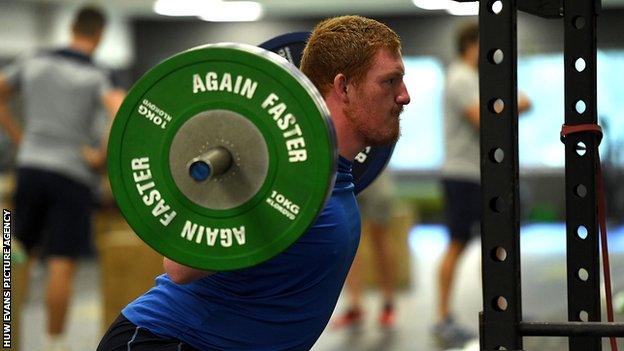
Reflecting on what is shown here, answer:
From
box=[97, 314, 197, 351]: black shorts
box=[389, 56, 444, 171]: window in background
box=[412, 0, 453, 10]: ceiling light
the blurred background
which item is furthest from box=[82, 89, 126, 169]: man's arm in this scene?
box=[389, 56, 444, 171]: window in background

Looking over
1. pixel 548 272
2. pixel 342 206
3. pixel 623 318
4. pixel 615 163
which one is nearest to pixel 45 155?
pixel 623 318

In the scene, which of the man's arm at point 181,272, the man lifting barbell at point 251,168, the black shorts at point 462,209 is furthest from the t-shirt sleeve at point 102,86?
the man's arm at point 181,272

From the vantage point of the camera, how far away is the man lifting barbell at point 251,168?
1415 millimetres

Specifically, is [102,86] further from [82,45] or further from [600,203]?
[600,203]

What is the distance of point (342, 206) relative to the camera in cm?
177

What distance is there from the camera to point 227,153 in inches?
57.3

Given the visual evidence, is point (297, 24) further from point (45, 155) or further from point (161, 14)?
point (45, 155)

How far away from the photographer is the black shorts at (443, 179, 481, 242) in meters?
5.04

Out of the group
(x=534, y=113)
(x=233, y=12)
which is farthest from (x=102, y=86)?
(x=534, y=113)

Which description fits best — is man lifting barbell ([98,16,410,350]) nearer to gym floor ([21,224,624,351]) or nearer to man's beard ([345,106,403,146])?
man's beard ([345,106,403,146])

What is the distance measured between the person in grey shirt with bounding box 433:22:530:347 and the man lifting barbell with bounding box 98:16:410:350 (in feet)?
10.8

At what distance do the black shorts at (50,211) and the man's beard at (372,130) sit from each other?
2.83 metres

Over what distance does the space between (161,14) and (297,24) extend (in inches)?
71.2

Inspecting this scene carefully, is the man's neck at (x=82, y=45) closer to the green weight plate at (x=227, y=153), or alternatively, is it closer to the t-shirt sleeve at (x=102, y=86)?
the t-shirt sleeve at (x=102, y=86)
